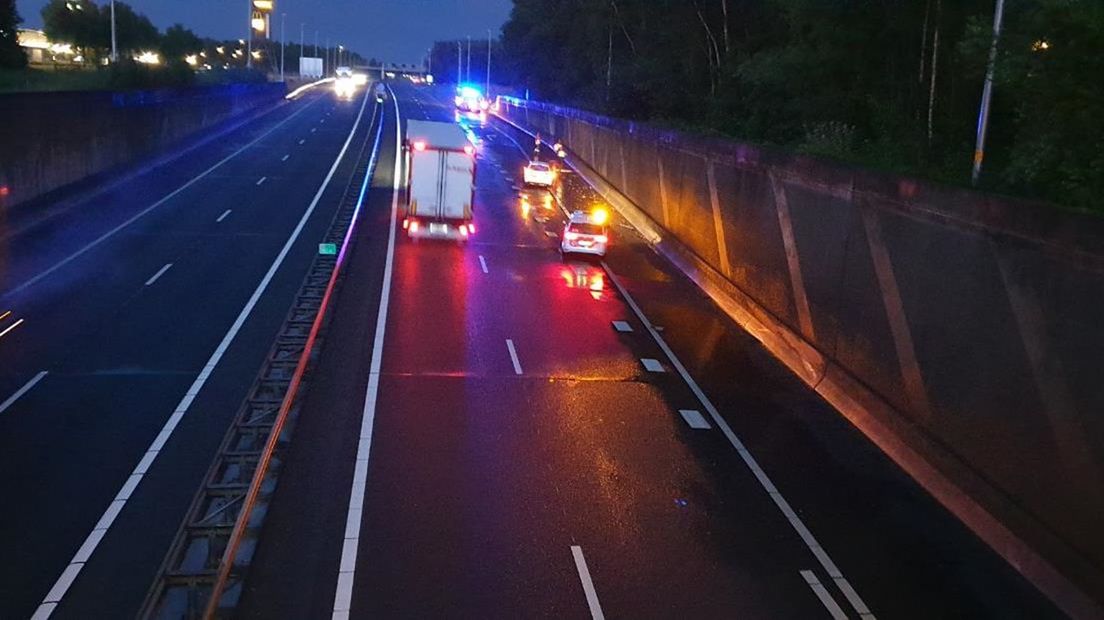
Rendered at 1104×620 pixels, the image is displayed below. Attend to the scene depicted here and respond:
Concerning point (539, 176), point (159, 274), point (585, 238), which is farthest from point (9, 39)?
point (585, 238)

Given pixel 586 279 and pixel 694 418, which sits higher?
pixel 586 279

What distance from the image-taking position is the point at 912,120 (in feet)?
90.7

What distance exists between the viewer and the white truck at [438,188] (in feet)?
108

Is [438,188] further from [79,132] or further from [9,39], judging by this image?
[9,39]

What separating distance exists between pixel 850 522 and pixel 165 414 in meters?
10.00

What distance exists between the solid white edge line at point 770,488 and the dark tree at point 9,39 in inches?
1727

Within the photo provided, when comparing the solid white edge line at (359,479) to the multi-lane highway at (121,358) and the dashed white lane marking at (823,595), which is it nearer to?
the multi-lane highway at (121,358)

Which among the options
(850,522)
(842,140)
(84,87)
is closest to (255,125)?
(84,87)

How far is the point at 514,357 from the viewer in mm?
20047

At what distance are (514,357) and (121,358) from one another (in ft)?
23.3

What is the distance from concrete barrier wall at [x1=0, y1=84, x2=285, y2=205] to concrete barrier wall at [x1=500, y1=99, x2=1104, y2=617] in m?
23.3

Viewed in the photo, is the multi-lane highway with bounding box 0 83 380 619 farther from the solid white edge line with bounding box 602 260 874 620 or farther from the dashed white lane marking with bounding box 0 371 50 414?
the solid white edge line with bounding box 602 260 874 620

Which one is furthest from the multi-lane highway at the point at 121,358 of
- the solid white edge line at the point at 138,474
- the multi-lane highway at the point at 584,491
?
the multi-lane highway at the point at 584,491

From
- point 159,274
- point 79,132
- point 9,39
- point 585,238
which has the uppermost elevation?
point 9,39
